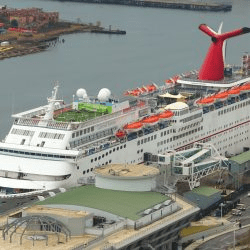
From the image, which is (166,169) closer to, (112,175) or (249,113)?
(112,175)

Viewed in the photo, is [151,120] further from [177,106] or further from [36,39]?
[36,39]

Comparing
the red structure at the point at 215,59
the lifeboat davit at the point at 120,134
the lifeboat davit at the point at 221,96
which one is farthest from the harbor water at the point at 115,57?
the lifeboat davit at the point at 120,134

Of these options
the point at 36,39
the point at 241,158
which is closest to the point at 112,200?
the point at 241,158

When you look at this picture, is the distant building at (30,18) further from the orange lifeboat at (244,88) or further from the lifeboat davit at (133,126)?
the lifeboat davit at (133,126)

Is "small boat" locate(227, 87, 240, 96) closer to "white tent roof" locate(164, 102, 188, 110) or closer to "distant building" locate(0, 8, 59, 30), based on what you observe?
"white tent roof" locate(164, 102, 188, 110)

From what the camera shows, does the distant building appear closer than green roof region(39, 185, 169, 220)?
No

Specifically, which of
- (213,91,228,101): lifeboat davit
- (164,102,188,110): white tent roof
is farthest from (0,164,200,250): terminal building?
(213,91,228,101): lifeboat davit

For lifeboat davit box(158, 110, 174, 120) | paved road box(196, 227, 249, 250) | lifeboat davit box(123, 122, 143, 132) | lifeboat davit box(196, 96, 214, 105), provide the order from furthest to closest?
lifeboat davit box(196, 96, 214, 105)
lifeboat davit box(158, 110, 174, 120)
lifeboat davit box(123, 122, 143, 132)
paved road box(196, 227, 249, 250)
